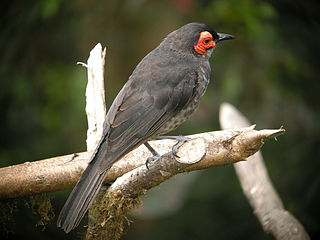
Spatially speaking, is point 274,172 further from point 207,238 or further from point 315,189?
point 207,238

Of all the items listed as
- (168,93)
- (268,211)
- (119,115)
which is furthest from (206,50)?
(268,211)

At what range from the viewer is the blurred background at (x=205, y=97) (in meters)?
4.63

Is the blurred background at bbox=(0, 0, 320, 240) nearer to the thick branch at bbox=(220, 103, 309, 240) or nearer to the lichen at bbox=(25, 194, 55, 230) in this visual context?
the lichen at bbox=(25, 194, 55, 230)

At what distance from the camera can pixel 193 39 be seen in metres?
3.79

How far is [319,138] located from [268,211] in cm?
181

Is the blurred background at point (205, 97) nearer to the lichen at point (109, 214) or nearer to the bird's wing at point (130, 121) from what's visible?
the lichen at point (109, 214)

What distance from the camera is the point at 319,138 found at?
4.82 metres

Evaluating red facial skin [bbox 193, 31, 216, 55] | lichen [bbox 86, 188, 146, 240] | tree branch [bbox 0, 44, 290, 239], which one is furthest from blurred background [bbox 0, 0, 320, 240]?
lichen [bbox 86, 188, 146, 240]

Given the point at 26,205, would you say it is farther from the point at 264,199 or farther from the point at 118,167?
the point at 264,199

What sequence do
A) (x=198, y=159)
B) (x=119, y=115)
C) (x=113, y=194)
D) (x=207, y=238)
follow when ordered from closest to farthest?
1. (x=198, y=159)
2. (x=113, y=194)
3. (x=119, y=115)
4. (x=207, y=238)

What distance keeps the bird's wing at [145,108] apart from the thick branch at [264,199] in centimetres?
70

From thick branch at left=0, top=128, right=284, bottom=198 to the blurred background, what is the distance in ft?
3.83

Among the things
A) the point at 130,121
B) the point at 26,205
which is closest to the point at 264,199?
the point at 130,121

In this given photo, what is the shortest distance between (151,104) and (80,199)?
35.6 inches
